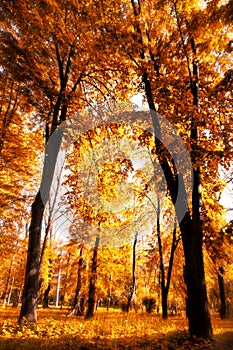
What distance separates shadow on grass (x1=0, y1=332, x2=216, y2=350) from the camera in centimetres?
573

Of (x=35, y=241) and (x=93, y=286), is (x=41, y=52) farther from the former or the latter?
(x=93, y=286)

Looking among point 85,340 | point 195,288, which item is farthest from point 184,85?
point 85,340

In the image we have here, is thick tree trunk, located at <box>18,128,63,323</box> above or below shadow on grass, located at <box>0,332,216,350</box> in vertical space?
above

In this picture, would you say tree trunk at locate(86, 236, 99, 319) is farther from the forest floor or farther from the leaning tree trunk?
the forest floor

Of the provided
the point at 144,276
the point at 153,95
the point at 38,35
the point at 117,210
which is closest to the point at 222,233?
the point at 153,95

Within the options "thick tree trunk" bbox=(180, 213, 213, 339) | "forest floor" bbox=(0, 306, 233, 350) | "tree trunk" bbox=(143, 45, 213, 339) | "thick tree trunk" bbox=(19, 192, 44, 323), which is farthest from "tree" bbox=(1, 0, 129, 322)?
"thick tree trunk" bbox=(180, 213, 213, 339)

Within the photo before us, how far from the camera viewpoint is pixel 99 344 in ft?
20.7

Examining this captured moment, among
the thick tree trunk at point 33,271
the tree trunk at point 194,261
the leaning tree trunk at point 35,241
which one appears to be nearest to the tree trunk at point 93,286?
the leaning tree trunk at point 35,241

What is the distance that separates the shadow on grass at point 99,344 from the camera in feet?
18.8

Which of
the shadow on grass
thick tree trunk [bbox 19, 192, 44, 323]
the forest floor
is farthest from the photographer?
thick tree trunk [bbox 19, 192, 44, 323]

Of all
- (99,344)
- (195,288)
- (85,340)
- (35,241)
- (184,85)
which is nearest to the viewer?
(99,344)

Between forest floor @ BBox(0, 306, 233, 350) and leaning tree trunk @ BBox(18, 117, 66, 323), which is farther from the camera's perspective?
leaning tree trunk @ BBox(18, 117, 66, 323)

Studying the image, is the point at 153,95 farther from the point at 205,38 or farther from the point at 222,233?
the point at 222,233

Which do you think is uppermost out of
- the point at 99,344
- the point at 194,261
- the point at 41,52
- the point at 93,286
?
the point at 41,52
